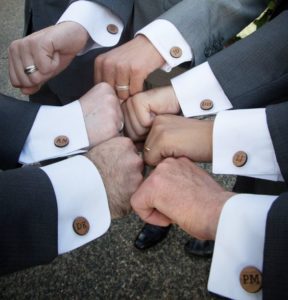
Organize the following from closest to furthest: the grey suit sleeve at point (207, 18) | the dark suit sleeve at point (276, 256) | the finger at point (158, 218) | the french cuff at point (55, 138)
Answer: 1. the dark suit sleeve at point (276, 256)
2. the finger at point (158, 218)
3. the french cuff at point (55, 138)
4. the grey suit sleeve at point (207, 18)

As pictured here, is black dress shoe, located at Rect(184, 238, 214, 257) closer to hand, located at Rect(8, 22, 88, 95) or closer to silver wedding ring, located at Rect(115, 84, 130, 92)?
silver wedding ring, located at Rect(115, 84, 130, 92)

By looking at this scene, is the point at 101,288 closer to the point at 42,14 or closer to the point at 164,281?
the point at 164,281

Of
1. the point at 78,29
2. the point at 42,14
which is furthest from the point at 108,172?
the point at 42,14

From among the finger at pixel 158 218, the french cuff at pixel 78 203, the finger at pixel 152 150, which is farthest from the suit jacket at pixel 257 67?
the french cuff at pixel 78 203

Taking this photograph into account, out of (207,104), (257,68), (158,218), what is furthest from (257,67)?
(158,218)

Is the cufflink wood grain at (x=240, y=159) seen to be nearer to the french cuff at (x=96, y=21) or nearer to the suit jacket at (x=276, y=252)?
the suit jacket at (x=276, y=252)

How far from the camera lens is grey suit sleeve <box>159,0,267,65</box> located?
1.12 m

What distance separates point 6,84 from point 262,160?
7.60 ft

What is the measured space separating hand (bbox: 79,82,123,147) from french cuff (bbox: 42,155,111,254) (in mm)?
126

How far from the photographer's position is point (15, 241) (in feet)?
2.59

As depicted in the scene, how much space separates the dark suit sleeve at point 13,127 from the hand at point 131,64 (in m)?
0.22

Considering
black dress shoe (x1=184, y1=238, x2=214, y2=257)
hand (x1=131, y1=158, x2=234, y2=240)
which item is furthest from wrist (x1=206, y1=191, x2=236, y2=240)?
black dress shoe (x1=184, y1=238, x2=214, y2=257)

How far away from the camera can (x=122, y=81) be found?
1.07 metres

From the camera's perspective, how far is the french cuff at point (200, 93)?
1.05 meters
